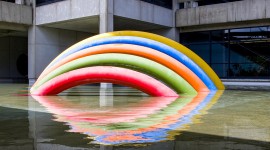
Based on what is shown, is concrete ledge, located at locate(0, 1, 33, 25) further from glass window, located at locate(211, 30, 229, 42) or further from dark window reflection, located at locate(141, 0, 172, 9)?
glass window, located at locate(211, 30, 229, 42)

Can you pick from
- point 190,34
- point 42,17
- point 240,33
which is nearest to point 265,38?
point 240,33

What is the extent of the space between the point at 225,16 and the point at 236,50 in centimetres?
285

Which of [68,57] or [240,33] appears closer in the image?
[68,57]

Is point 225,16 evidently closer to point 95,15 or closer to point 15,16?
point 95,15

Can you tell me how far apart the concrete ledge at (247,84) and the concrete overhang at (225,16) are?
12.6 ft

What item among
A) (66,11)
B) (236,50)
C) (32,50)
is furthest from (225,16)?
(32,50)

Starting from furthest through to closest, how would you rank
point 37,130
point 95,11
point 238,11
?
point 238,11 → point 95,11 → point 37,130

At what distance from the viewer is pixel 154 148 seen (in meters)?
3.15

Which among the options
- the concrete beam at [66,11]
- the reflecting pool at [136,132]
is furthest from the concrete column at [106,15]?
the reflecting pool at [136,132]

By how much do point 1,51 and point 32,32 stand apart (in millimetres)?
9224

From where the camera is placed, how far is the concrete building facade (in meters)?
20.7

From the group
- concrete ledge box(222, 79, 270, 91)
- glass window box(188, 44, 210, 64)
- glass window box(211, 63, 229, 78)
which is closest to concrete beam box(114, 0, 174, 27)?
glass window box(188, 44, 210, 64)

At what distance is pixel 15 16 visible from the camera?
864 inches

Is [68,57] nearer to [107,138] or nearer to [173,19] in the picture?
[107,138]
